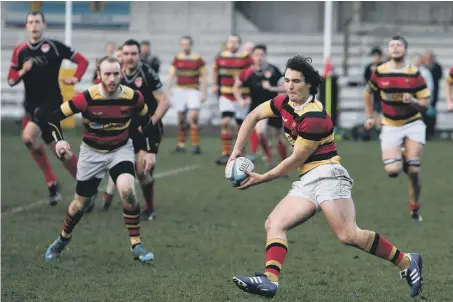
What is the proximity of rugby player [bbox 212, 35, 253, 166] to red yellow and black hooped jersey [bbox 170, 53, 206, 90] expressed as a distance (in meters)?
0.89

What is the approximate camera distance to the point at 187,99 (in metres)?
20.6

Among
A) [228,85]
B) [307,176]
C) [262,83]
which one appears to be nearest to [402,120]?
[307,176]

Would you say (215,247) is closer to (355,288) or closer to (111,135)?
(111,135)

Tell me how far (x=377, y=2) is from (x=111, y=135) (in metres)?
21.8

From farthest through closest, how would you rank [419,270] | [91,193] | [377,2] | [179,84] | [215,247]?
[377,2] < [179,84] < [215,247] < [91,193] < [419,270]

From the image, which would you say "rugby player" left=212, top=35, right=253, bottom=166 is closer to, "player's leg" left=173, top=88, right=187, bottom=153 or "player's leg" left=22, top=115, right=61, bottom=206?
"player's leg" left=173, top=88, right=187, bottom=153

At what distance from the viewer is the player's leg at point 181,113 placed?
20.3 metres

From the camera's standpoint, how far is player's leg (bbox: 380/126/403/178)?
11.8 metres

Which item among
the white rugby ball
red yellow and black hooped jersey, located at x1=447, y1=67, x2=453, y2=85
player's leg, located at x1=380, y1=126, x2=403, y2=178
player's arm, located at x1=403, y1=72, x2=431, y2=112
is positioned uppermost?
red yellow and black hooped jersey, located at x1=447, y1=67, x2=453, y2=85

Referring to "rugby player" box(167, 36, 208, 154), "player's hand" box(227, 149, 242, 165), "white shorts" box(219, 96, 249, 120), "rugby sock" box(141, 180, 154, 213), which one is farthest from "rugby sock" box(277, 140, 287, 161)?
"player's hand" box(227, 149, 242, 165)

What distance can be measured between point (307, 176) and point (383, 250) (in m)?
0.80

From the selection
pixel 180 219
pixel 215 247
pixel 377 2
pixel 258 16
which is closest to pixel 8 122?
pixel 258 16

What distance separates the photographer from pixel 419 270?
761 cm

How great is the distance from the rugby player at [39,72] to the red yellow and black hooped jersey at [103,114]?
2.85 meters
